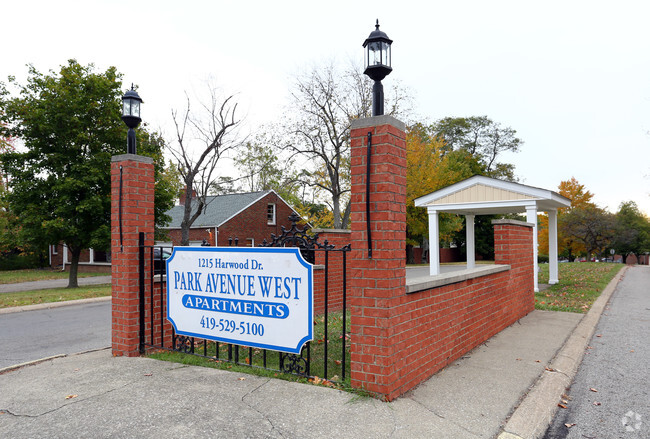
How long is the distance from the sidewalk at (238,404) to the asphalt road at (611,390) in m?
→ 0.26

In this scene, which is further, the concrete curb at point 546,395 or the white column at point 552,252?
the white column at point 552,252

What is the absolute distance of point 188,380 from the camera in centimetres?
464

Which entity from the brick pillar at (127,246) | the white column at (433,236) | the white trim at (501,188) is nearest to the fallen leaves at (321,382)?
the brick pillar at (127,246)

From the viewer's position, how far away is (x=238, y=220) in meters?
31.4

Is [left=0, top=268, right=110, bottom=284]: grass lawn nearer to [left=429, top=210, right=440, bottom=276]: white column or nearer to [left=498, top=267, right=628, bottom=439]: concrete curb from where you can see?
[left=429, top=210, right=440, bottom=276]: white column

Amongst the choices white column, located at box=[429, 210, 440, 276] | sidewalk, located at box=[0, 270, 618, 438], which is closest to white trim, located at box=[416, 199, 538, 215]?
white column, located at box=[429, 210, 440, 276]

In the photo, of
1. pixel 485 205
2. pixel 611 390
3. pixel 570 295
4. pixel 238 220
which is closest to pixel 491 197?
pixel 485 205

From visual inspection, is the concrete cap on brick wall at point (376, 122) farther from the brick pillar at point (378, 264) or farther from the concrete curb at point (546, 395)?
the concrete curb at point (546, 395)

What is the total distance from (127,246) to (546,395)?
500cm

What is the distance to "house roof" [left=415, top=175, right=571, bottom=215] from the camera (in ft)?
45.8

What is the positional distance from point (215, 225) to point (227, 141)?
8.11m

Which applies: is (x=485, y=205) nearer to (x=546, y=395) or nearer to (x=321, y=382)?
(x=546, y=395)

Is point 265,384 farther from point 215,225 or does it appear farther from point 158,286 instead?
point 215,225

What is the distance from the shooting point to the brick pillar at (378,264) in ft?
13.1
